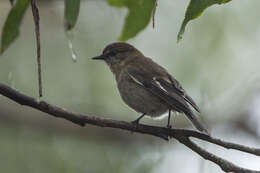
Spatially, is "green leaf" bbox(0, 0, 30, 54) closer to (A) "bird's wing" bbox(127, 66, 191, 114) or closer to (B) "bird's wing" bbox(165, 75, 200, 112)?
(A) "bird's wing" bbox(127, 66, 191, 114)

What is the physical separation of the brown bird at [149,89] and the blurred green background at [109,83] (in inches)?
37.7

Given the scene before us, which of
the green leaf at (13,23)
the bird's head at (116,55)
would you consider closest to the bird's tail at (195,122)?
the green leaf at (13,23)

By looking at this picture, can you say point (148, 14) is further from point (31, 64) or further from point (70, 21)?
point (31, 64)

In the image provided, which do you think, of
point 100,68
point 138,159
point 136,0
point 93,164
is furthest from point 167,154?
point 136,0

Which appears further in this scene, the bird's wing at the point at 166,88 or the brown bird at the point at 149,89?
the brown bird at the point at 149,89

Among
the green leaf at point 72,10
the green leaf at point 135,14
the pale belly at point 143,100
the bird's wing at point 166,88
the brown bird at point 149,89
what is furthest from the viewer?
the pale belly at point 143,100

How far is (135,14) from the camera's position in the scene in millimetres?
2830

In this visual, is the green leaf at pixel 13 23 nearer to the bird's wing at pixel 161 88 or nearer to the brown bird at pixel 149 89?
the brown bird at pixel 149 89

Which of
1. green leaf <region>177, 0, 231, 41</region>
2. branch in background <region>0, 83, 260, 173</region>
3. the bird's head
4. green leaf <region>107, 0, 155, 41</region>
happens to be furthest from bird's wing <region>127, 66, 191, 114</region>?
green leaf <region>177, 0, 231, 41</region>

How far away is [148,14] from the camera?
2.77 metres

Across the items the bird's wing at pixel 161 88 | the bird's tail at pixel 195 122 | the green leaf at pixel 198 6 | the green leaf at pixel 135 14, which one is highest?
the green leaf at pixel 198 6

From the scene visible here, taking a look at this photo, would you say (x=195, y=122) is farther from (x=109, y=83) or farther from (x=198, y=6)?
(x=109, y=83)

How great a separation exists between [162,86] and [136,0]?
1783 millimetres

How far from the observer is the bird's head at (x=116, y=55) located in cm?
551
